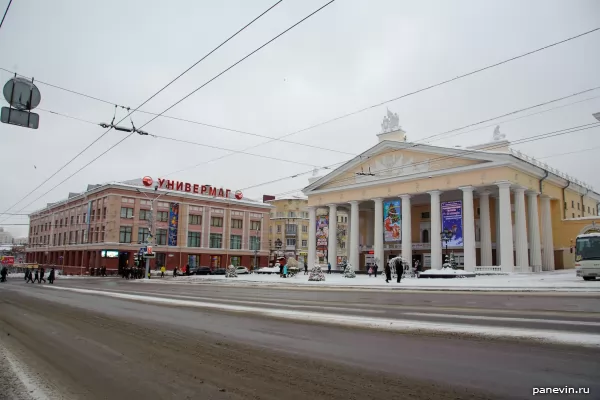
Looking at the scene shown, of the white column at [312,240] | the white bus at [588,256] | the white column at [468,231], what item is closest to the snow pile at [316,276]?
the white column at [468,231]

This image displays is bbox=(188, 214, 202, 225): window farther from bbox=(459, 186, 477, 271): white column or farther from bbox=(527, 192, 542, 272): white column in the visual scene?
bbox=(527, 192, 542, 272): white column

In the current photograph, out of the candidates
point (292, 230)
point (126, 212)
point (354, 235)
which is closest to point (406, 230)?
point (354, 235)

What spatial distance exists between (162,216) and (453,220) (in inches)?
1841

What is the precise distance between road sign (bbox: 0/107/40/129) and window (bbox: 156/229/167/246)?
202 ft

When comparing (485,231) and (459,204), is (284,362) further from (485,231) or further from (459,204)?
(485,231)

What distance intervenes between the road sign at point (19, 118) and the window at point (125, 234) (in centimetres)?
5983

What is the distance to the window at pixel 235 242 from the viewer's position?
255 feet

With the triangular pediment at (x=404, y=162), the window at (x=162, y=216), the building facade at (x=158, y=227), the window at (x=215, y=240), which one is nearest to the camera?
the triangular pediment at (x=404, y=162)

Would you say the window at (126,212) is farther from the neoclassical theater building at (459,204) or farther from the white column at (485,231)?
the white column at (485,231)

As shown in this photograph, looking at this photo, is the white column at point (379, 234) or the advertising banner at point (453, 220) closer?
the advertising banner at point (453, 220)

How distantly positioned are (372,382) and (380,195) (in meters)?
43.9

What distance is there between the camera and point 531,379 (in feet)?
17.1

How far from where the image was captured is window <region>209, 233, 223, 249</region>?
7519cm

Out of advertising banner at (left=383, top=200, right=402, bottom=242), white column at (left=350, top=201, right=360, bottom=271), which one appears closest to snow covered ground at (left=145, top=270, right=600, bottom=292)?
advertising banner at (left=383, top=200, right=402, bottom=242)
